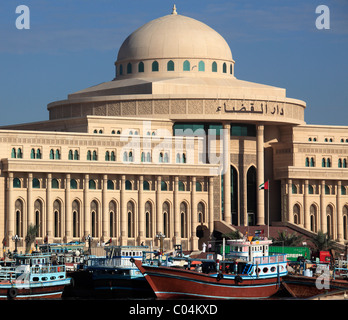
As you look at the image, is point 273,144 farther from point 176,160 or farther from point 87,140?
point 87,140

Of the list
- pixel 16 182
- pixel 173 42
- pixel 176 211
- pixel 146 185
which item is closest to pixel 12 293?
pixel 16 182

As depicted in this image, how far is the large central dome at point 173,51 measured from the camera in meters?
110

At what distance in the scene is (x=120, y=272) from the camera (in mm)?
67812

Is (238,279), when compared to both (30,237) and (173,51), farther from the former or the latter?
(173,51)

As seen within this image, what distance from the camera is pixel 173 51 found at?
10962 cm

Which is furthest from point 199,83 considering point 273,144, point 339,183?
point 339,183

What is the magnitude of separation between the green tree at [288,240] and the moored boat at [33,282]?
3184cm

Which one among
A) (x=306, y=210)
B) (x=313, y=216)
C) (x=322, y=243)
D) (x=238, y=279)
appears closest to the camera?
(x=238, y=279)

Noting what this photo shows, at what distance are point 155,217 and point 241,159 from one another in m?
12.5

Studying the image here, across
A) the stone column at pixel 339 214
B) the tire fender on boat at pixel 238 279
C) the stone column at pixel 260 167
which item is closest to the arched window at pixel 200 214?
the stone column at pixel 260 167

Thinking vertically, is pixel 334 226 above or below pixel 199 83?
below

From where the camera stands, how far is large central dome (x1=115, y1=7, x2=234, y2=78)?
109562mm

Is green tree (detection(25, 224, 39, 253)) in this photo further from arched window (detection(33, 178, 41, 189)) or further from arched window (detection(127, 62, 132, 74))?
arched window (detection(127, 62, 132, 74))

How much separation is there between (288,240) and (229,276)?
1262 inches
